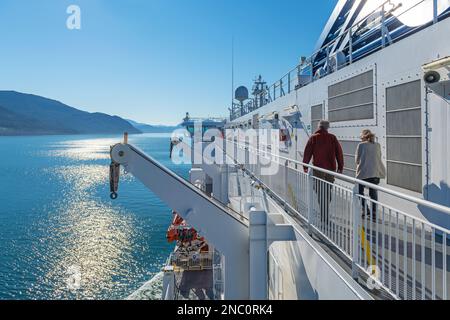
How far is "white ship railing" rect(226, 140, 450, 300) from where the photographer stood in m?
2.59

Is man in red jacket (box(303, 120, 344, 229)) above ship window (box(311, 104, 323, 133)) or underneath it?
underneath

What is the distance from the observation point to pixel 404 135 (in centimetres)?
561

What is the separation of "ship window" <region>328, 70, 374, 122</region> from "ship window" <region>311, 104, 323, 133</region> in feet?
2.29

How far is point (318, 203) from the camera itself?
482cm

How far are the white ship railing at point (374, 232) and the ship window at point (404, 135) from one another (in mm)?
469

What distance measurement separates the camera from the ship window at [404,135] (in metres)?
5.25

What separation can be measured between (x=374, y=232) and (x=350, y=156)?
350cm

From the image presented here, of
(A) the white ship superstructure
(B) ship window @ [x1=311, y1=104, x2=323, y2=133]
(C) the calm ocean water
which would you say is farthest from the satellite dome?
(A) the white ship superstructure

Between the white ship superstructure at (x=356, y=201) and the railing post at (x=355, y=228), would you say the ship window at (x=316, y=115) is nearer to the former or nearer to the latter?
the white ship superstructure at (x=356, y=201)

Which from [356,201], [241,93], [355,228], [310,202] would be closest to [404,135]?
[310,202]

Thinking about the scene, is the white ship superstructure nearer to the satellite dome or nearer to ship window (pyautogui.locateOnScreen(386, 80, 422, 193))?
ship window (pyautogui.locateOnScreen(386, 80, 422, 193))

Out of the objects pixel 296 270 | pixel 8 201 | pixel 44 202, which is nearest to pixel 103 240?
pixel 44 202

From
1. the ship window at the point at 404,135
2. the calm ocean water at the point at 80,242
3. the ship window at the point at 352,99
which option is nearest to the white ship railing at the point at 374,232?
the ship window at the point at 404,135

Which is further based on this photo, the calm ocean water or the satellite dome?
the satellite dome
